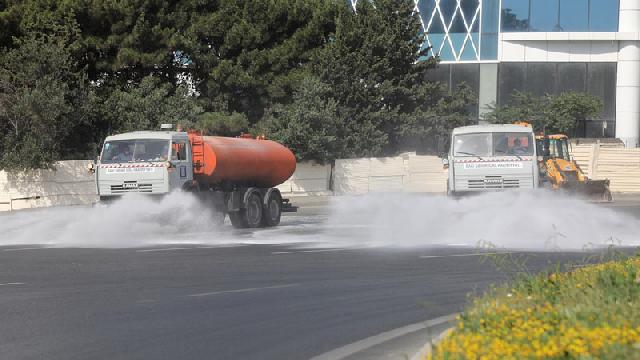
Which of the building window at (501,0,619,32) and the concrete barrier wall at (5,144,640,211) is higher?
the building window at (501,0,619,32)

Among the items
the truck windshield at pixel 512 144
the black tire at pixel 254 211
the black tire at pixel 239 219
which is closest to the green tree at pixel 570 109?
the truck windshield at pixel 512 144

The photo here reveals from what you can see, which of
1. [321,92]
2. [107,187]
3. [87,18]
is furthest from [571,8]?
[107,187]

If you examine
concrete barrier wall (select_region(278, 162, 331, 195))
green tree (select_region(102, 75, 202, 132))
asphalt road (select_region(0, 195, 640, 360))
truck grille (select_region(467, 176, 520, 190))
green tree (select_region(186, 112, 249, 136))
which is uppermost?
green tree (select_region(102, 75, 202, 132))

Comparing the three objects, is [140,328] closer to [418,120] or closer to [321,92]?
[321,92]

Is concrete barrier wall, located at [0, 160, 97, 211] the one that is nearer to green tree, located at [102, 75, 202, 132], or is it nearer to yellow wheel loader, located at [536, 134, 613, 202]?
green tree, located at [102, 75, 202, 132]

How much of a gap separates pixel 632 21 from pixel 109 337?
58156 mm

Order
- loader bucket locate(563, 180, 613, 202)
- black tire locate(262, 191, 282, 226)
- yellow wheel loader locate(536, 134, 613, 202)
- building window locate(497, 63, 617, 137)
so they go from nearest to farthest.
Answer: black tire locate(262, 191, 282, 226)
yellow wheel loader locate(536, 134, 613, 202)
loader bucket locate(563, 180, 613, 202)
building window locate(497, 63, 617, 137)

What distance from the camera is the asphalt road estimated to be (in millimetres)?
9750

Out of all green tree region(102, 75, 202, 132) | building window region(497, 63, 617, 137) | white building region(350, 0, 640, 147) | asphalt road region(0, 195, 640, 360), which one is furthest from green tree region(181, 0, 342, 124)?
asphalt road region(0, 195, 640, 360)

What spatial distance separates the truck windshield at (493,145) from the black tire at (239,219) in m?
5.59

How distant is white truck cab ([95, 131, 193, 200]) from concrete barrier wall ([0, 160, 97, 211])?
10920mm

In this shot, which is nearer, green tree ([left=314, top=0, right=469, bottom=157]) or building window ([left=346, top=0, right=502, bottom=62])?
green tree ([left=314, top=0, right=469, bottom=157])

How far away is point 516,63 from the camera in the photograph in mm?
64938

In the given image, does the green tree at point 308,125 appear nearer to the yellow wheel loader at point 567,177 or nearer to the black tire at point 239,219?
the yellow wheel loader at point 567,177
